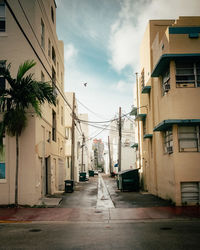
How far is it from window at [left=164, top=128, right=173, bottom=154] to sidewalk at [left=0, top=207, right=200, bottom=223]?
3221 millimetres

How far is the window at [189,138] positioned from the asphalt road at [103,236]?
15.2ft

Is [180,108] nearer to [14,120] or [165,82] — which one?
[165,82]

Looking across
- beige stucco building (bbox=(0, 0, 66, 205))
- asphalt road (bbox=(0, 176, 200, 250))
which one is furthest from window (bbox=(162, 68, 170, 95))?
asphalt road (bbox=(0, 176, 200, 250))

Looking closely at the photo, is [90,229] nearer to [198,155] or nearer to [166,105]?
[198,155]

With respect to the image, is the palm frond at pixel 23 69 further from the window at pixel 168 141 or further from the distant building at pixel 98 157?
the distant building at pixel 98 157

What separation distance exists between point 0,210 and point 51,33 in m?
12.3

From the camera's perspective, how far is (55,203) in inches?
605

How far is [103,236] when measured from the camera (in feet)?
26.7

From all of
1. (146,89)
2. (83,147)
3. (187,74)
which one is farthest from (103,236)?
(83,147)

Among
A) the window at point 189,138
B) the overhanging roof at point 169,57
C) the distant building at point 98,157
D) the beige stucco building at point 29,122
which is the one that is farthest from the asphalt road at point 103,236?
the distant building at point 98,157

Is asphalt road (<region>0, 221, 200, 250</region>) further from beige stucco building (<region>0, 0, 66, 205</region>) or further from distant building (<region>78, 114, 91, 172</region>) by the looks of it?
distant building (<region>78, 114, 91, 172</region>)

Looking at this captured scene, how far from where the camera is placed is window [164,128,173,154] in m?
15.0

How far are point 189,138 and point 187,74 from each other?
3054 mm

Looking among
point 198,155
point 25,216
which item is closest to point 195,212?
point 198,155
